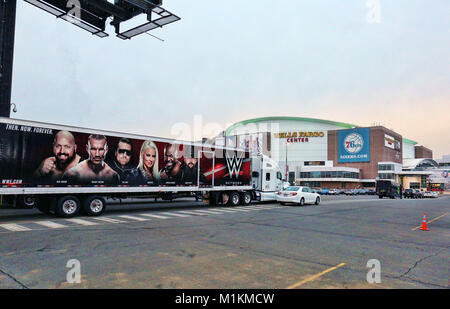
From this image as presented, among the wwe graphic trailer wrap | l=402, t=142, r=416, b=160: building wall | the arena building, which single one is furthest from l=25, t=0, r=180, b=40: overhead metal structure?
l=402, t=142, r=416, b=160: building wall

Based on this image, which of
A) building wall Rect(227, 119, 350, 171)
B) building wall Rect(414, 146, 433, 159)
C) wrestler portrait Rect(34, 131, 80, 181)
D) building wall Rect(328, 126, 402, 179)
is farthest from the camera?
building wall Rect(414, 146, 433, 159)

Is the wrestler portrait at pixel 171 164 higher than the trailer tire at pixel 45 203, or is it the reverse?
the wrestler portrait at pixel 171 164

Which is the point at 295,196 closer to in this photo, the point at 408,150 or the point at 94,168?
the point at 94,168

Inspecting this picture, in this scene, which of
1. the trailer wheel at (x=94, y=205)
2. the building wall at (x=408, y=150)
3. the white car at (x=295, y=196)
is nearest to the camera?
the trailer wheel at (x=94, y=205)

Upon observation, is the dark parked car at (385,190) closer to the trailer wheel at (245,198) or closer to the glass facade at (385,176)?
the trailer wheel at (245,198)

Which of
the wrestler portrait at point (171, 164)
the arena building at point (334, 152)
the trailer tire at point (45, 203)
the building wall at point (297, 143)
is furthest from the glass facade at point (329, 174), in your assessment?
the trailer tire at point (45, 203)

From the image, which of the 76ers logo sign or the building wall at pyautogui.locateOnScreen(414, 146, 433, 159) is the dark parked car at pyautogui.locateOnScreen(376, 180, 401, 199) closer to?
the 76ers logo sign

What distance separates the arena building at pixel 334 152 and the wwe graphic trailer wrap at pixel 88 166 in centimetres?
7226

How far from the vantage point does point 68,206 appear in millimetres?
15031

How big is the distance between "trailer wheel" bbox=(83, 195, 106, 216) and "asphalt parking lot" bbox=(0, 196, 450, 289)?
2.78 meters

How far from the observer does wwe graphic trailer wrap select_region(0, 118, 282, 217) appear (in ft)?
44.2

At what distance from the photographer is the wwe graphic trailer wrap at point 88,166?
44.2 ft
